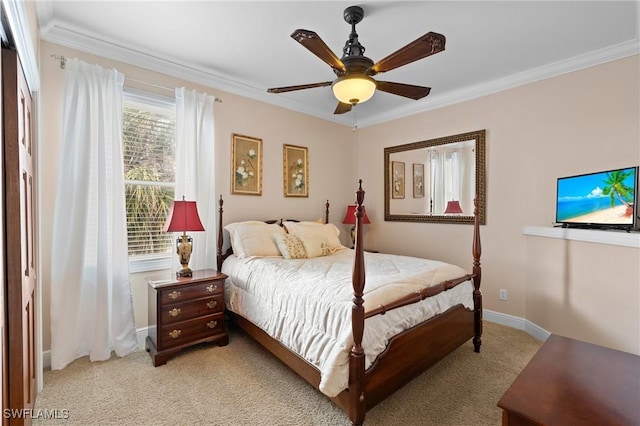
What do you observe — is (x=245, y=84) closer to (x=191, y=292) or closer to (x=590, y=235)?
(x=191, y=292)

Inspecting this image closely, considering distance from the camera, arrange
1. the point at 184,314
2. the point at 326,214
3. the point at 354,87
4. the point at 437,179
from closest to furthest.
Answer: the point at 354,87 → the point at 184,314 → the point at 437,179 → the point at 326,214

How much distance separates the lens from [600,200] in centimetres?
254

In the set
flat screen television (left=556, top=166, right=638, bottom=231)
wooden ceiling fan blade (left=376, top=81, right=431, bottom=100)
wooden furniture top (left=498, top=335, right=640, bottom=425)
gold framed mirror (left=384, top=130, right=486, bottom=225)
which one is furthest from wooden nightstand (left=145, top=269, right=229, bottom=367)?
flat screen television (left=556, top=166, right=638, bottom=231)

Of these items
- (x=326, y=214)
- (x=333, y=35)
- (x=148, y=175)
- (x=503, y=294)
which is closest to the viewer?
(x=333, y=35)

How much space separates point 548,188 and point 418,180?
1403 mm

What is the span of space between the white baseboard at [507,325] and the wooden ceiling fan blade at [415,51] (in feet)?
9.30

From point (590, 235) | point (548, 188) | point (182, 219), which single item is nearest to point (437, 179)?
point (548, 188)

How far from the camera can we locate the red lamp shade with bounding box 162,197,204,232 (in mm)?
2604

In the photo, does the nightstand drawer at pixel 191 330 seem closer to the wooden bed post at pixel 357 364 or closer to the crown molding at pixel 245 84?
the wooden bed post at pixel 357 364

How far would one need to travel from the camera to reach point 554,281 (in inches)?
114

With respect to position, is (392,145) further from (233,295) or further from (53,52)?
(53,52)

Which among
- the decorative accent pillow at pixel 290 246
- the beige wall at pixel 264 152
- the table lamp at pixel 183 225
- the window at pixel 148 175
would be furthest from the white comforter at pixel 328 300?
the beige wall at pixel 264 152

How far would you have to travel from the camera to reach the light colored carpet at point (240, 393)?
6.07ft

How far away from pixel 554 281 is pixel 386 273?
179cm
